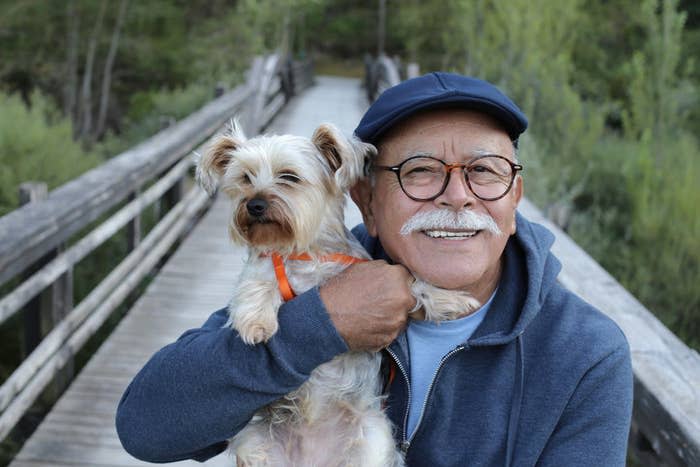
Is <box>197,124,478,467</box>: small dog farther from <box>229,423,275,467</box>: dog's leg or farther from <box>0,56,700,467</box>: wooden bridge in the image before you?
<box>0,56,700,467</box>: wooden bridge

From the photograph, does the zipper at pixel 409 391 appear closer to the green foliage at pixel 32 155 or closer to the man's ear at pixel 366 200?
the man's ear at pixel 366 200

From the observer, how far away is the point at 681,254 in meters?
6.16

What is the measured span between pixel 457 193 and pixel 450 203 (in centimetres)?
3

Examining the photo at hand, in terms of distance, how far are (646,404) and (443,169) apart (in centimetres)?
92

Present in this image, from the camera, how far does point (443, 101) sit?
202 cm

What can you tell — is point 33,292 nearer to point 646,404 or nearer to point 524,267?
point 524,267

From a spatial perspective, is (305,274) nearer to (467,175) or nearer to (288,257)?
(288,257)

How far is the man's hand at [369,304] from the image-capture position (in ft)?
6.63

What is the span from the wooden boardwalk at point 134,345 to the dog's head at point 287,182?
0.16 meters

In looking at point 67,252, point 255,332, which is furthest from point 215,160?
point 67,252

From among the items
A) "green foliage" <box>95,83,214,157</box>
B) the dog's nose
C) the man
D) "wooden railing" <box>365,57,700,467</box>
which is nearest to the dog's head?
the dog's nose

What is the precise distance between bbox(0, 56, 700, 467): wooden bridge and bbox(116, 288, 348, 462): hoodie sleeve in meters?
0.95

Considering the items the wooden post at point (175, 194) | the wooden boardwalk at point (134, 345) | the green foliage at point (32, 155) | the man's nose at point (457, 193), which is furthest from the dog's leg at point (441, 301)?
the wooden post at point (175, 194)

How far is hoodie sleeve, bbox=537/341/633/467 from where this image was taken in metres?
1.85
